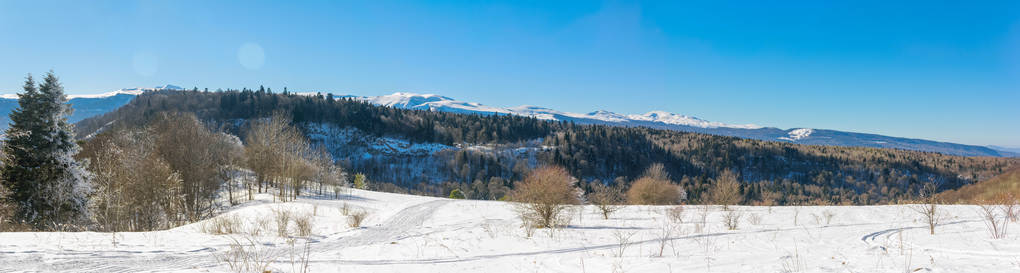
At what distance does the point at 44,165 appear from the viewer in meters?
20.0

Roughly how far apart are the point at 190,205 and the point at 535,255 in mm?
26893

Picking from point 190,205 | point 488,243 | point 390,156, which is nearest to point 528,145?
point 390,156

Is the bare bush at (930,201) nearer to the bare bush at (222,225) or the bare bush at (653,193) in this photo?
the bare bush at (653,193)

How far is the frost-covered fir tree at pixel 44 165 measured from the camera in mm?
19188

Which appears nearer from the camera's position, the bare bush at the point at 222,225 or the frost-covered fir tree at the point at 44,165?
the bare bush at the point at 222,225

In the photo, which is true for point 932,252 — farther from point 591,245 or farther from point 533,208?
point 533,208

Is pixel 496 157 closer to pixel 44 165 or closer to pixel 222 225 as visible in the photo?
pixel 44 165

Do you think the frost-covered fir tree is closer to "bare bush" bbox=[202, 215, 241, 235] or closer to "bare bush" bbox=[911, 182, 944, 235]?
"bare bush" bbox=[202, 215, 241, 235]

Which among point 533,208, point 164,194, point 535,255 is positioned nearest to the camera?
point 535,255

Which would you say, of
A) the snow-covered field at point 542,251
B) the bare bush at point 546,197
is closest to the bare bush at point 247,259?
the snow-covered field at point 542,251

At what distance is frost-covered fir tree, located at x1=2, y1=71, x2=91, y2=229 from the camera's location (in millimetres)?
19188

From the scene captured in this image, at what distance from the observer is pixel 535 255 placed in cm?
1010

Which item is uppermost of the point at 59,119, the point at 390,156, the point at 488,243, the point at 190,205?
the point at 59,119

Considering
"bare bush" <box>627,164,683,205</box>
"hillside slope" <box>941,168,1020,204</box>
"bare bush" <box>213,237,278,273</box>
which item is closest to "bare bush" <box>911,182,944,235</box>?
"bare bush" <box>213,237,278,273</box>
